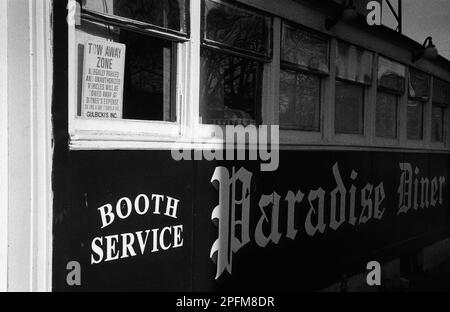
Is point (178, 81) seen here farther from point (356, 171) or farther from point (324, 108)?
point (356, 171)

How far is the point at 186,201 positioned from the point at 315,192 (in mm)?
1460

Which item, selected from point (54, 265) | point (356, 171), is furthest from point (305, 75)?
point (54, 265)

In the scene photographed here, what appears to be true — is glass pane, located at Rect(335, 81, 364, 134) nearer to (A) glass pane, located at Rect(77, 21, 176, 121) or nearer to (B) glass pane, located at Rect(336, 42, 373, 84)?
(B) glass pane, located at Rect(336, 42, 373, 84)

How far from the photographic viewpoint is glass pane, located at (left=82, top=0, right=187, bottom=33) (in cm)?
247

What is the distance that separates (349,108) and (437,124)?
2802 mm

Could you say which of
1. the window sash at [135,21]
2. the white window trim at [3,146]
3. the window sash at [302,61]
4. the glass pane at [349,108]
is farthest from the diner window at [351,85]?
the white window trim at [3,146]

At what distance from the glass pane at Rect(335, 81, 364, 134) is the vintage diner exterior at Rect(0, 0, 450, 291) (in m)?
0.02

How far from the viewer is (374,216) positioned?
502 cm

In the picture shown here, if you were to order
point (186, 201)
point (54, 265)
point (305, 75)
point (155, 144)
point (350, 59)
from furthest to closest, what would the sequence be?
point (350, 59), point (305, 75), point (186, 201), point (155, 144), point (54, 265)

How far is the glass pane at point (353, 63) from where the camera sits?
4441mm

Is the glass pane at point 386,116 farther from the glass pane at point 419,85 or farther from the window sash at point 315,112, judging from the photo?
the window sash at point 315,112

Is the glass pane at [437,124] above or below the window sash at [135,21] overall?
below

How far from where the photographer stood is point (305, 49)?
3.93 meters

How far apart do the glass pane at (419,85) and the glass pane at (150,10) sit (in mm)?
3866
